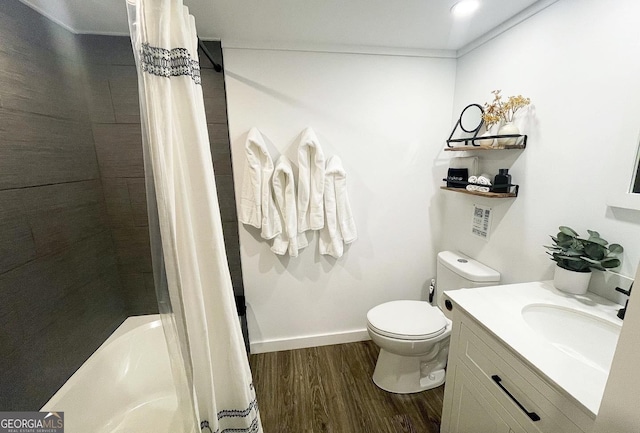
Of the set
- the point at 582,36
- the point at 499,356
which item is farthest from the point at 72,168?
the point at 582,36

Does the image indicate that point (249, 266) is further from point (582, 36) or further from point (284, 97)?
point (582, 36)

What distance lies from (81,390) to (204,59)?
6.31 feet

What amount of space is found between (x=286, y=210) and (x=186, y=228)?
92 cm

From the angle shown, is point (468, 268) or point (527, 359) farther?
point (468, 268)

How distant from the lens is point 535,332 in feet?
2.96

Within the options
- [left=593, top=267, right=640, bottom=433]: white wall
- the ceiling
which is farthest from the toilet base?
the ceiling

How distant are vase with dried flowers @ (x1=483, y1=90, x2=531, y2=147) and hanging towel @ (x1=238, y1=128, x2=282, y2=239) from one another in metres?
1.31

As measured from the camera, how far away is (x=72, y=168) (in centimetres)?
137

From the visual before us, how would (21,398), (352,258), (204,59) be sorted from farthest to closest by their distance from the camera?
(352,258)
(204,59)
(21,398)

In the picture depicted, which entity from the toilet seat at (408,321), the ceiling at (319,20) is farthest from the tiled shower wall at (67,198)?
the toilet seat at (408,321)

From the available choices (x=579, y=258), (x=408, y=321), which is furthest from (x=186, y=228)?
(x=579, y=258)

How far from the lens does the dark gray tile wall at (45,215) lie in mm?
1024

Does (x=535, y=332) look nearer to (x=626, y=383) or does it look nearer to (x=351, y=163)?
(x=626, y=383)

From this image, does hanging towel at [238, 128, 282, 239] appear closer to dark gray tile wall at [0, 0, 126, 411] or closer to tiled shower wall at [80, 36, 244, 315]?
tiled shower wall at [80, 36, 244, 315]
